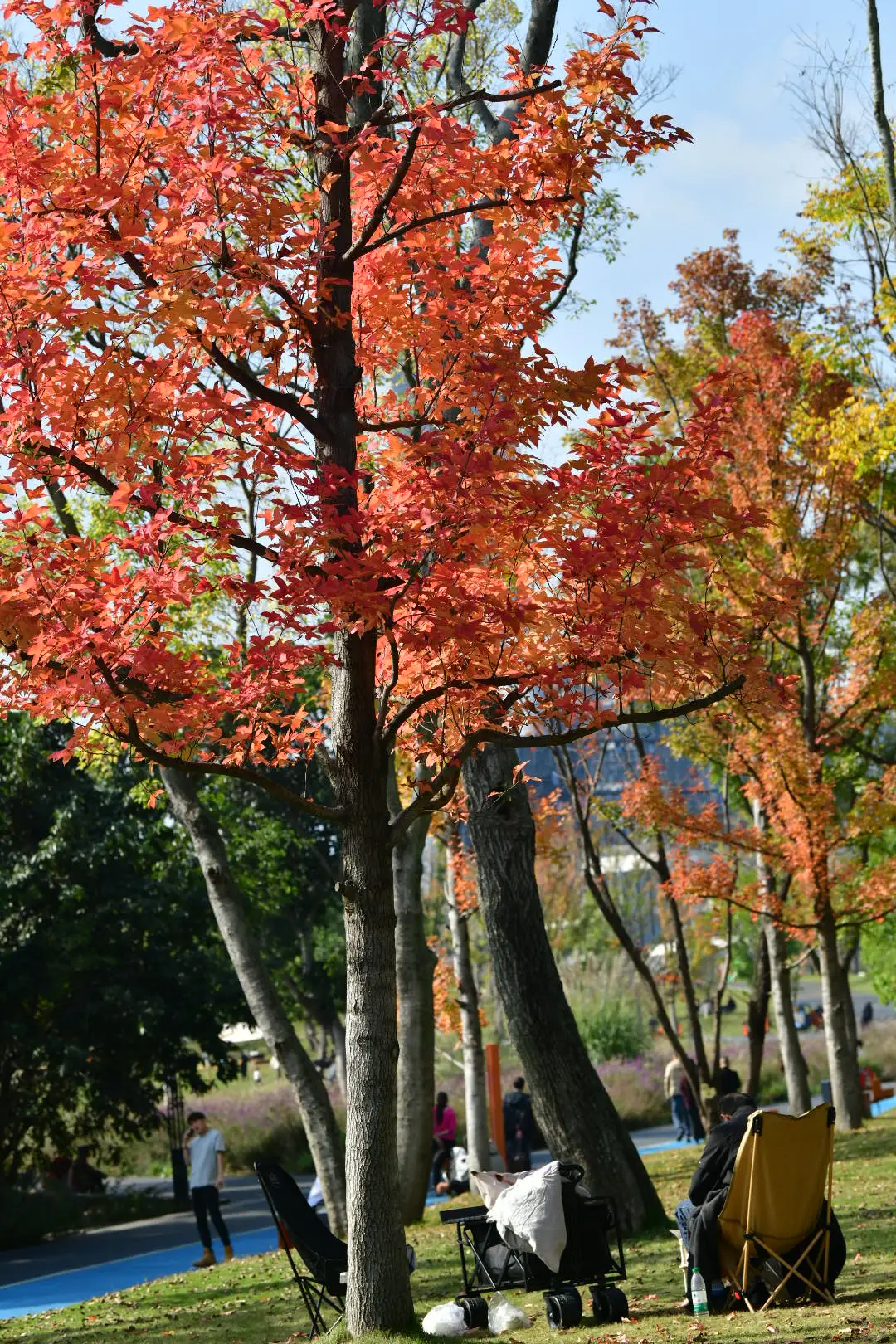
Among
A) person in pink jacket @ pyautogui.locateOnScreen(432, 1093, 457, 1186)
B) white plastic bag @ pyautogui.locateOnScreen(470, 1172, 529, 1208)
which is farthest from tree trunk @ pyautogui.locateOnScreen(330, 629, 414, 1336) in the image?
person in pink jacket @ pyautogui.locateOnScreen(432, 1093, 457, 1186)

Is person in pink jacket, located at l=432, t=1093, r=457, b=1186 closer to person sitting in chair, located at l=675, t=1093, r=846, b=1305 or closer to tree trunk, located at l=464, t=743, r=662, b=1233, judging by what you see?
tree trunk, located at l=464, t=743, r=662, b=1233

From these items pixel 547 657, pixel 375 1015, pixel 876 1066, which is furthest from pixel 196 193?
pixel 876 1066

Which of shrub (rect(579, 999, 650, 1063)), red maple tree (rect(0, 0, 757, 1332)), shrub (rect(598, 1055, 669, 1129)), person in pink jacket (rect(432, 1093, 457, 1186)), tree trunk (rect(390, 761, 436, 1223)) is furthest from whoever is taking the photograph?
shrub (rect(579, 999, 650, 1063))

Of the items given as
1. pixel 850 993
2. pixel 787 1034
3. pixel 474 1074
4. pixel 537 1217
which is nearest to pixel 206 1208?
pixel 474 1074

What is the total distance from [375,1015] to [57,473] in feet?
9.86

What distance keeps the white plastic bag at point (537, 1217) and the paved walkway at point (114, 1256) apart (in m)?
7.00

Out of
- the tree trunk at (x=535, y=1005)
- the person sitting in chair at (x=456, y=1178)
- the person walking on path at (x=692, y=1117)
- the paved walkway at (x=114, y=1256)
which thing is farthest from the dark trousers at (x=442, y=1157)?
the tree trunk at (x=535, y=1005)

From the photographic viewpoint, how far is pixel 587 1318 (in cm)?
764

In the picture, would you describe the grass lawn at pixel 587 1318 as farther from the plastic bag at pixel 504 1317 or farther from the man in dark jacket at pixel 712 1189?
the man in dark jacket at pixel 712 1189

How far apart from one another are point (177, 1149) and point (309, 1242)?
19032mm

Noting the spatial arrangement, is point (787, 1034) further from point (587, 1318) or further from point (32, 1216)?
point (587, 1318)

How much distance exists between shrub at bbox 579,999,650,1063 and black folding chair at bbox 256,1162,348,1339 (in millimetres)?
25515

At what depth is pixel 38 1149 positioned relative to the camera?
24.5 metres

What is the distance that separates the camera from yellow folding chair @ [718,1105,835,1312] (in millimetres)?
7152
